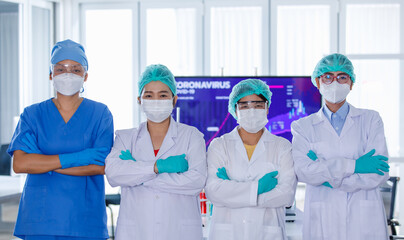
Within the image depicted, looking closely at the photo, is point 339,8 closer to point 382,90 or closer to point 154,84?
point 382,90

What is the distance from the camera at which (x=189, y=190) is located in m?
2.02

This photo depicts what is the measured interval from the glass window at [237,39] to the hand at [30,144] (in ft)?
9.53

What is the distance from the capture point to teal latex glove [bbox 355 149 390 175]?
2.03 m

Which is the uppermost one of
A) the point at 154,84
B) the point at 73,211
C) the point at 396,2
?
the point at 396,2

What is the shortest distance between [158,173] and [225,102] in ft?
6.62

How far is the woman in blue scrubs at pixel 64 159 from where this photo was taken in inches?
80.7

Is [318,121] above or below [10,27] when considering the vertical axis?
below

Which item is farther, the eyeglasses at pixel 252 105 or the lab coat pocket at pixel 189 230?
the eyeglasses at pixel 252 105

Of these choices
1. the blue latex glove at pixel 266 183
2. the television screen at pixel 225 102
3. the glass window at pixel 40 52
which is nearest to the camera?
the blue latex glove at pixel 266 183

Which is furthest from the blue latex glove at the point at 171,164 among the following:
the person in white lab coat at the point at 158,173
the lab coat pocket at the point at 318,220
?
the lab coat pocket at the point at 318,220

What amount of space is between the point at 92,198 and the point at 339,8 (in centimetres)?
356

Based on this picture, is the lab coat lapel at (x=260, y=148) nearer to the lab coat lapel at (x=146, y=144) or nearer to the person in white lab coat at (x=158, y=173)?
the person in white lab coat at (x=158, y=173)

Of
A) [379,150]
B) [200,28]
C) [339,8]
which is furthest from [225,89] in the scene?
[379,150]

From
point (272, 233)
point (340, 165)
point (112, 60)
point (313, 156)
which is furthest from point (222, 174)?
point (112, 60)
